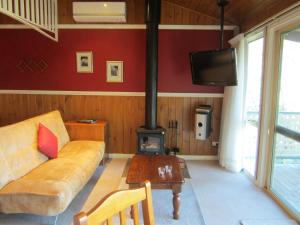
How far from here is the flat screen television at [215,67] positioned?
11.0 feet

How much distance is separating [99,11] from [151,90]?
4.80 feet

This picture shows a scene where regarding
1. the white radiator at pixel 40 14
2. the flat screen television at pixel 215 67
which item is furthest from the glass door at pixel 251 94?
the white radiator at pixel 40 14

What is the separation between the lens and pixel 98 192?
3.13 metres

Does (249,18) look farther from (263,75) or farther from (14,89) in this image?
(14,89)

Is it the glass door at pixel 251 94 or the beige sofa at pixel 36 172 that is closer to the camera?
the beige sofa at pixel 36 172

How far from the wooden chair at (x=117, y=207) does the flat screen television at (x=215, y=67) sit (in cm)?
257

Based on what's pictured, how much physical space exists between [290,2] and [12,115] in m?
4.41

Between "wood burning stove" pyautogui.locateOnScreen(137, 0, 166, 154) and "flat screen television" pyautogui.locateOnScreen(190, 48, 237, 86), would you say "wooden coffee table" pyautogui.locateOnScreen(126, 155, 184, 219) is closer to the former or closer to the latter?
"wood burning stove" pyautogui.locateOnScreen(137, 0, 166, 154)

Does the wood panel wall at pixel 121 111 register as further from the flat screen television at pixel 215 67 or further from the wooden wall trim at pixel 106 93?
the flat screen television at pixel 215 67

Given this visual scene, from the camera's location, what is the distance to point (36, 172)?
263 cm

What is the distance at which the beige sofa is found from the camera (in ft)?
7.14

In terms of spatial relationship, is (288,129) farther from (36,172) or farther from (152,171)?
(36,172)

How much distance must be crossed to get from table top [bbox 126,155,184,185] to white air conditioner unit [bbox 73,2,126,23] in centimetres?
226

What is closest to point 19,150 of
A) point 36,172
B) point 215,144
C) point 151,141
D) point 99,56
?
point 36,172
